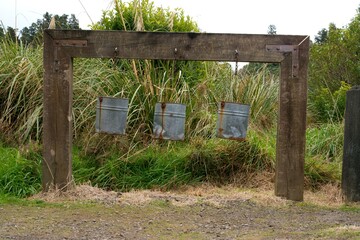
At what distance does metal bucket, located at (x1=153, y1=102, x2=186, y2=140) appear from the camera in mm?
6984

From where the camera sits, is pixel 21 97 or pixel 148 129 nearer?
pixel 148 129

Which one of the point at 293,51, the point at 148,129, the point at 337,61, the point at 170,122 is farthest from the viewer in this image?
the point at 337,61

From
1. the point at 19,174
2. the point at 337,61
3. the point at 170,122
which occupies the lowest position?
the point at 19,174

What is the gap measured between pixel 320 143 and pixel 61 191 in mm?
3967

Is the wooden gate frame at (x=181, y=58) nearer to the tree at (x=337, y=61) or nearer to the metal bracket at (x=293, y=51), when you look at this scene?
the metal bracket at (x=293, y=51)

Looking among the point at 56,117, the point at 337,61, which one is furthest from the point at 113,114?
the point at 337,61

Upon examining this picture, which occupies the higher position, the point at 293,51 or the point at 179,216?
the point at 293,51

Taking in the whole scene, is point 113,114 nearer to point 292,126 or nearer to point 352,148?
point 292,126

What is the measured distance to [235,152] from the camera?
26.3ft

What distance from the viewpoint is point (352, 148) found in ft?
22.4

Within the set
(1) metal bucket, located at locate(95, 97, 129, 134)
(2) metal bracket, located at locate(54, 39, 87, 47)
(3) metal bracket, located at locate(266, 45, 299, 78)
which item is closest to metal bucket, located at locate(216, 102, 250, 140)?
(3) metal bracket, located at locate(266, 45, 299, 78)

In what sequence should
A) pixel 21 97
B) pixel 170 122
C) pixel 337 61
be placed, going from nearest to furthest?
pixel 170 122 < pixel 21 97 < pixel 337 61

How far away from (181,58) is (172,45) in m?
0.17

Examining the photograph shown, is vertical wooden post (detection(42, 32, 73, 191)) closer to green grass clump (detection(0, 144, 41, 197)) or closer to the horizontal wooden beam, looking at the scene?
the horizontal wooden beam
